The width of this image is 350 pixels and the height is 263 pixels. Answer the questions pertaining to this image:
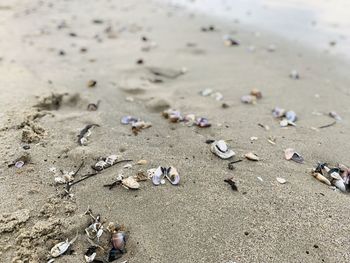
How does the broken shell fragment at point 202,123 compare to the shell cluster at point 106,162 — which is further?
the broken shell fragment at point 202,123

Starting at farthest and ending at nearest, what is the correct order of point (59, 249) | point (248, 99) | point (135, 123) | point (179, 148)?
point (248, 99) < point (135, 123) < point (179, 148) < point (59, 249)

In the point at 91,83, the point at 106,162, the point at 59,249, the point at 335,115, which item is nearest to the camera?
the point at 59,249

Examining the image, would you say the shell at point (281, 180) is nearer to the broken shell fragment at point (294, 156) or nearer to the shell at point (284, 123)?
the broken shell fragment at point (294, 156)

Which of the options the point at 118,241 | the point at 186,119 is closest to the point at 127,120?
the point at 186,119

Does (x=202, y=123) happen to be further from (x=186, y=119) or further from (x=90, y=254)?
(x=90, y=254)

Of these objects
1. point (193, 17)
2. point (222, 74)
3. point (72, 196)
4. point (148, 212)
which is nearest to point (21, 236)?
point (72, 196)

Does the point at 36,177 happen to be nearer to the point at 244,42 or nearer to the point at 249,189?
the point at 249,189

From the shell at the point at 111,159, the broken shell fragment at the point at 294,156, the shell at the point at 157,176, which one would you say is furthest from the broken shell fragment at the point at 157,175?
the broken shell fragment at the point at 294,156
